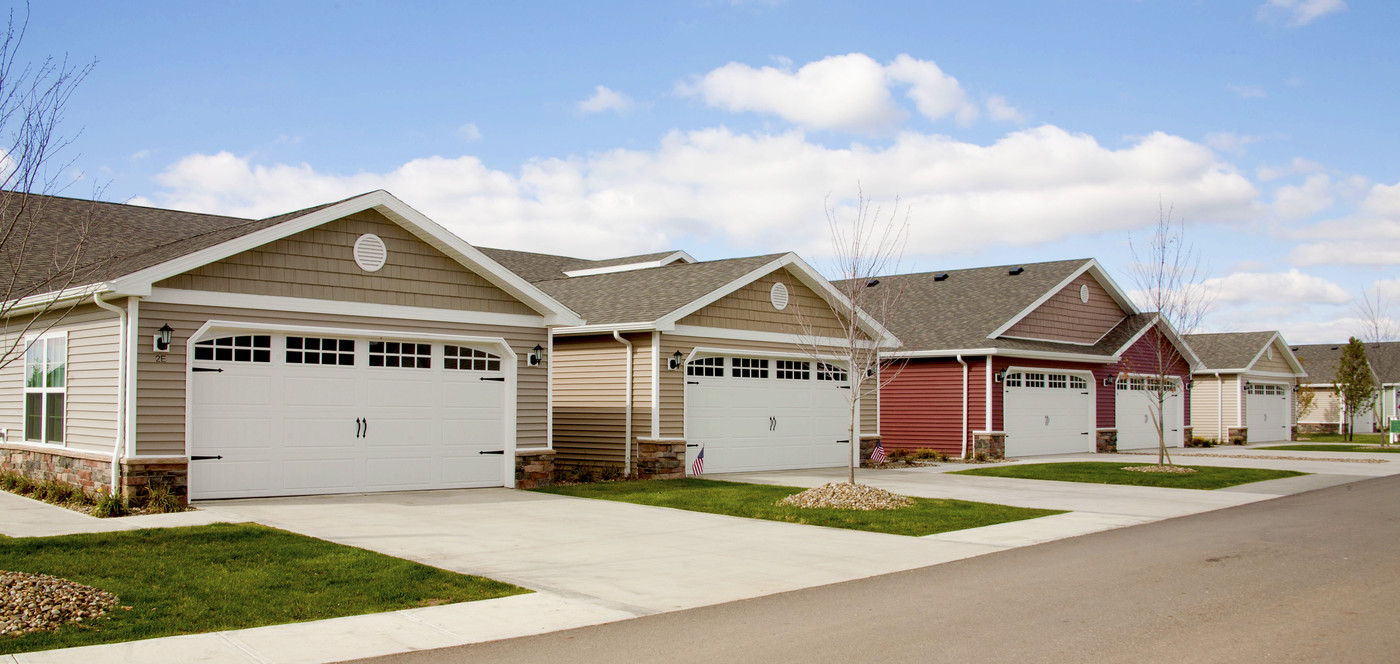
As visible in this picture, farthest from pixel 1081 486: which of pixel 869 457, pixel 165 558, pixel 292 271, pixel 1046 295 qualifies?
pixel 165 558

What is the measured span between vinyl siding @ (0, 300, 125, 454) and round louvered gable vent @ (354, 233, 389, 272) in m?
3.07

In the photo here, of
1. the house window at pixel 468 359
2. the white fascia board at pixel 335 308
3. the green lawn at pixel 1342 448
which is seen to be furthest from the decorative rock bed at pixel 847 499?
the green lawn at pixel 1342 448

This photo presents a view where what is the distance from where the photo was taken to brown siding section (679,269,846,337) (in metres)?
19.5

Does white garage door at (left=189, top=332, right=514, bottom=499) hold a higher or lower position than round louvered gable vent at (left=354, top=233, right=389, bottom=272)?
lower

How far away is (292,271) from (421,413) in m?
2.85

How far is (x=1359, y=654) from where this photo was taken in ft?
20.7

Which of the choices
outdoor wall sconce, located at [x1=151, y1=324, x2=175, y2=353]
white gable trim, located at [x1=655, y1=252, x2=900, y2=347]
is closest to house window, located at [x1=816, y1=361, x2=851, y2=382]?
white gable trim, located at [x1=655, y1=252, x2=900, y2=347]

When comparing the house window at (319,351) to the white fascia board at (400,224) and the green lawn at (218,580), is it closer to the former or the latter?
the white fascia board at (400,224)

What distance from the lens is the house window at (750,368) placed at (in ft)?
66.2

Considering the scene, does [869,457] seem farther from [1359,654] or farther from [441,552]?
[1359,654]

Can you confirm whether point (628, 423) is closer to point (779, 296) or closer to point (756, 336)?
point (756, 336)

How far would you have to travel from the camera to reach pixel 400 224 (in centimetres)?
1509

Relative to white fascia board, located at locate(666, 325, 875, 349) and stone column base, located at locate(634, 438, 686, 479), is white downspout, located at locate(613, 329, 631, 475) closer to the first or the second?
stone column base, located at locate(634, 438, 686, 479)

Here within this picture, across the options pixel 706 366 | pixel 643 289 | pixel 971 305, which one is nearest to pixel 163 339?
pixel 706 366
